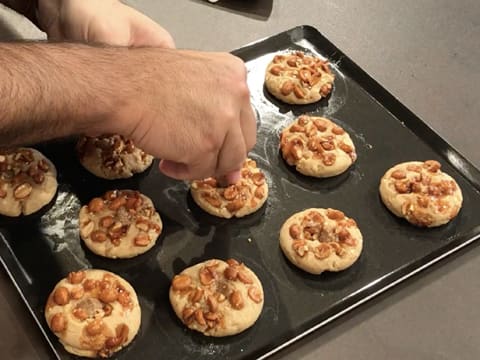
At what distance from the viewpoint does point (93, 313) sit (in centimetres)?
133

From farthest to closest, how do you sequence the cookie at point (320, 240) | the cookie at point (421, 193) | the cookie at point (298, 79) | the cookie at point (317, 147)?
the cookie at point (298, 79), the cookie at point (317, 147), the cookie at point (421, 193), the cookie at point (320, 240)

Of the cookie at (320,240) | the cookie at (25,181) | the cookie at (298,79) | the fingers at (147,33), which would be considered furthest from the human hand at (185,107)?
Answer: the cookie at (298,79)

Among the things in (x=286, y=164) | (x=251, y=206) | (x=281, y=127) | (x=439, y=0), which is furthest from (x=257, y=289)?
(x=439, y=0)

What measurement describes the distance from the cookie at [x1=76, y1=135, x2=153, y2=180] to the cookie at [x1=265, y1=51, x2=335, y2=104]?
1.51ft

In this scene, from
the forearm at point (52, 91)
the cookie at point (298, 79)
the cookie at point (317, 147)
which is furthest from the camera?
the cookie at point (298, 79)

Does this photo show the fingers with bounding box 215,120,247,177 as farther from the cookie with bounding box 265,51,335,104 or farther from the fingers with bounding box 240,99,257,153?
the cookie with bounding box 265,51,335,104

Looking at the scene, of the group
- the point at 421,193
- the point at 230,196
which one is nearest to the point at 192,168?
the point at 230,196

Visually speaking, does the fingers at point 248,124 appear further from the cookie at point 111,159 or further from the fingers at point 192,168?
the cookie at point 111,159

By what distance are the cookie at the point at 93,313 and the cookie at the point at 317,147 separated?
581 millimetres

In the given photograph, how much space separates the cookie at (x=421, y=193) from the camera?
1574 millimetres

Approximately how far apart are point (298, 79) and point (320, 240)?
54 centimetres

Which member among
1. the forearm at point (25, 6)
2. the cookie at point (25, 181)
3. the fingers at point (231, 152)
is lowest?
the cookie at point (25, 181)

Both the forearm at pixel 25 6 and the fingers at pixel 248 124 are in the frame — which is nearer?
the fingers at pixel 248 124

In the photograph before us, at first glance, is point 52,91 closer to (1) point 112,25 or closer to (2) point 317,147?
(1) point 112,25
